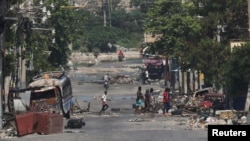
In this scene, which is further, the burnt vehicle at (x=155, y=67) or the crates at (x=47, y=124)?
the burnt vehicle at (x=155, y=67)

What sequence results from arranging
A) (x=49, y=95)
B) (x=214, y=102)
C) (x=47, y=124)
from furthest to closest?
1. (x=214, y=102)
2. (x=49, y=95)
3. (x=47, y=124)

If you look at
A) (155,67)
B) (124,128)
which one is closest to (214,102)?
(124,128)

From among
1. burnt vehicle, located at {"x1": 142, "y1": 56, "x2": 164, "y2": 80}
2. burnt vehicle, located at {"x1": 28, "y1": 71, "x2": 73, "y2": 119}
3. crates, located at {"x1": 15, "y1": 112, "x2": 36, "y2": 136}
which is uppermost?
crates, located at {"x1": 15, "y1": 112, "x2": 36, "y2": 136}

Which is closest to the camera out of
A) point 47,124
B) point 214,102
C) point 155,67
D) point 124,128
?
point 47,124

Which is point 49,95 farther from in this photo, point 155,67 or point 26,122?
point 155,67

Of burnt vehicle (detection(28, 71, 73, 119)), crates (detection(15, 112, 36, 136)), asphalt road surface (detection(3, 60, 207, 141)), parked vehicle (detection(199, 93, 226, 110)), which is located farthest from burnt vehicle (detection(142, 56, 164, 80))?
crates (detection(15, 112, 36, 136))

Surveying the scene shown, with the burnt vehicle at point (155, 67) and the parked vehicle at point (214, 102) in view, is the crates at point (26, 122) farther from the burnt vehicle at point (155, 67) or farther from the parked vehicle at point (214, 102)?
the burnt vehicle at point (155, 67)

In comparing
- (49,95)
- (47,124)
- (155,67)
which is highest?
(47,124)

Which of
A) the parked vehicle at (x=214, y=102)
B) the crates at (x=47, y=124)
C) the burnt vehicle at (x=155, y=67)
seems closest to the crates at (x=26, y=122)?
the crates at (x=47, y=124)

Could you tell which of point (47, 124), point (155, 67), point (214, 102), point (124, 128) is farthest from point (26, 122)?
point (155, 67)

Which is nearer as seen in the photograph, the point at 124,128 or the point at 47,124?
the point at 47,124

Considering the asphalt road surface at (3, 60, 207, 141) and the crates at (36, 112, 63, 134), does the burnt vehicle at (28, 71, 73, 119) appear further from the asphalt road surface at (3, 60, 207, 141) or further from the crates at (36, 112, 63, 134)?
the crates at (36, 112, 63, 134)

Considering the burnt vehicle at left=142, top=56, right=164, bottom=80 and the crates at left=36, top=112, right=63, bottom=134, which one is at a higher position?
the crates at left=36, top=112, right=63, bottom=134

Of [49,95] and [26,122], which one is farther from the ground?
[26,122]
